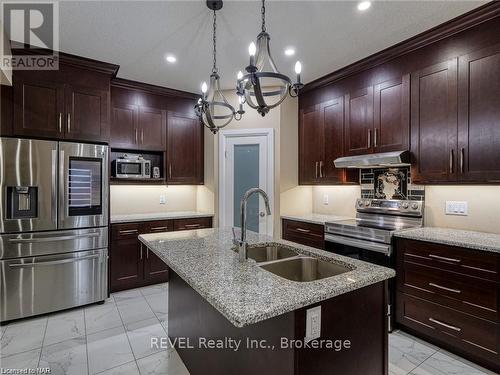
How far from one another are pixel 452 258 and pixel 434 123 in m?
1.24

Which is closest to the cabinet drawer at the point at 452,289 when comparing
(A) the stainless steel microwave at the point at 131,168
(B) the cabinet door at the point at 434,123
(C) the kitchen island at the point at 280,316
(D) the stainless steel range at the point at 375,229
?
(D) the stainless steel range at the point at 375,229

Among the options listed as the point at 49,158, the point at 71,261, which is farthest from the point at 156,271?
the point at 49,158

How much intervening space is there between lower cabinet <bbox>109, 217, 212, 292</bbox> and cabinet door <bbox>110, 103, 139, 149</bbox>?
114 centimetres

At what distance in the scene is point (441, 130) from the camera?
250 cm

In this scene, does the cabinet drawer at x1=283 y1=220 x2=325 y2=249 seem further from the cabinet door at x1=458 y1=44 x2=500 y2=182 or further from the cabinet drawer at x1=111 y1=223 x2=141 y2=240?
the cabinet drawer at x1=111 y1=223 x2=141 y2=240

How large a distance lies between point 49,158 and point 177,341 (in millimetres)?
2261

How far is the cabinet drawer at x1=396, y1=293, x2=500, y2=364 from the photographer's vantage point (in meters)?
1.96

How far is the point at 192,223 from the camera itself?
3963 millimetres

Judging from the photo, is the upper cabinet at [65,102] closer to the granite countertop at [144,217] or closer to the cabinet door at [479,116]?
the granite countertop at [144,217]

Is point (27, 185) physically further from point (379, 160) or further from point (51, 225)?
point (379, 160)

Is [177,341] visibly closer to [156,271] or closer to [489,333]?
[156,271]

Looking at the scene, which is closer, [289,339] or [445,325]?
[289,339]

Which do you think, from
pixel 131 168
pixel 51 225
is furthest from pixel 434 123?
pixel 51 225

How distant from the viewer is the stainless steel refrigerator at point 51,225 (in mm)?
2686
